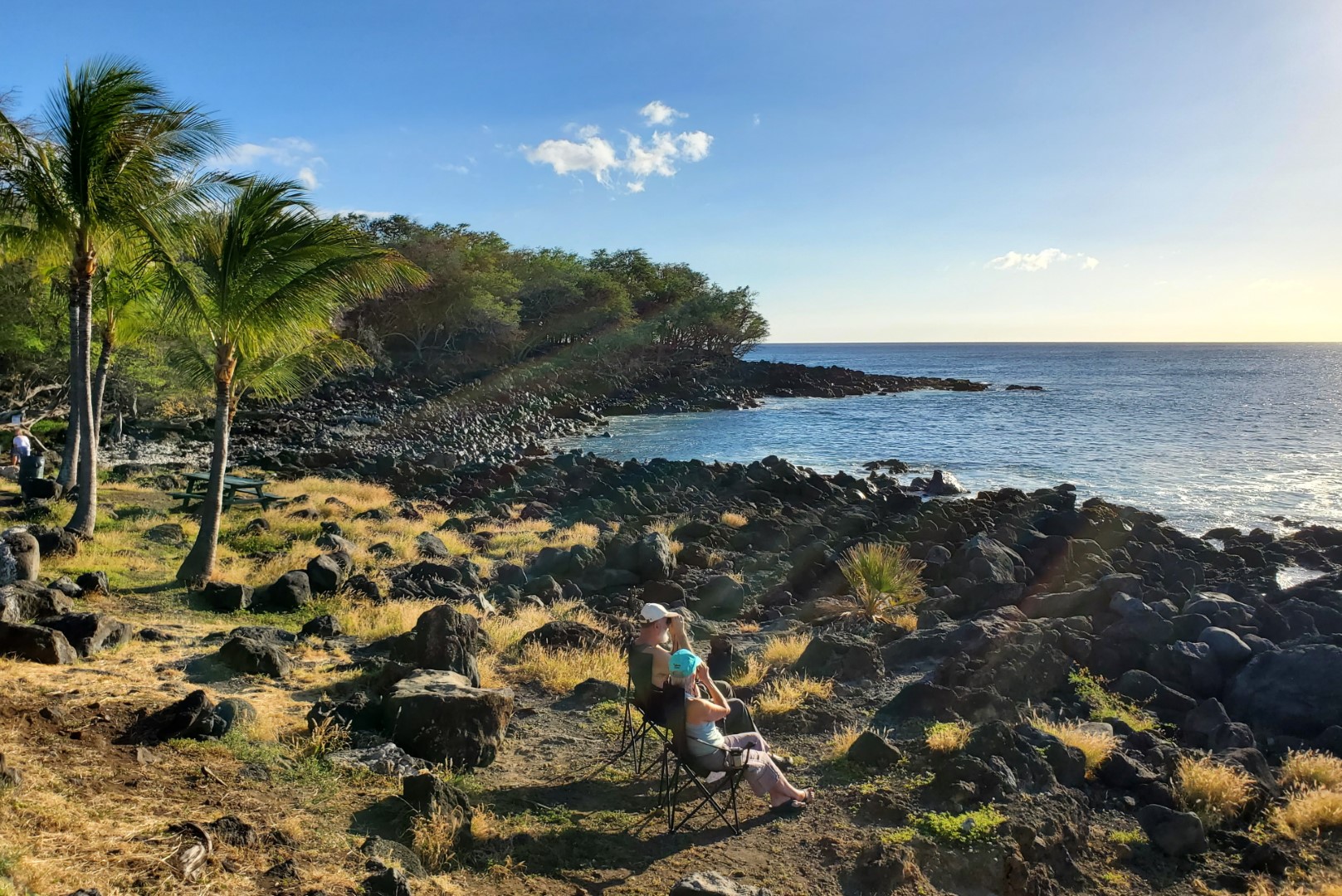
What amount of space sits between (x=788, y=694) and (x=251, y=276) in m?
8.99

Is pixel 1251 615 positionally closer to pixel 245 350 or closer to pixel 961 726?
pixel 961 726

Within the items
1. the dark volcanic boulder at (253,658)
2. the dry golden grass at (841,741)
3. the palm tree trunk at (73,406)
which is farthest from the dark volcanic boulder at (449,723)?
the palm tree trunk at (73,406)

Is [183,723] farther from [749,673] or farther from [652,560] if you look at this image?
[652,560]

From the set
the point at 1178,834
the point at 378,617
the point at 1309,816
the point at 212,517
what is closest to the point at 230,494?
the point at 212,517

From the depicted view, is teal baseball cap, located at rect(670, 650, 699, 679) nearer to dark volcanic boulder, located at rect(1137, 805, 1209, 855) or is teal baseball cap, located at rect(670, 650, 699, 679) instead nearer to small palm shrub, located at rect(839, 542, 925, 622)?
dark volcanic boulder, located at rect(1137, 805, 1209, 855)

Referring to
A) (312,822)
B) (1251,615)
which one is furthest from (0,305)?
(1251,615)

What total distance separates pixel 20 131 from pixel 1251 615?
63.2 ft

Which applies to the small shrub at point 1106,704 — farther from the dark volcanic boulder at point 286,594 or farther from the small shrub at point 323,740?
the dark volcanic boulder at point 286,594

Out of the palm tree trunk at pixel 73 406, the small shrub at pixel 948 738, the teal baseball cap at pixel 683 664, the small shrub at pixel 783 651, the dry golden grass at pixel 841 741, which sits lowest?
the small shrub at pixel 783 651

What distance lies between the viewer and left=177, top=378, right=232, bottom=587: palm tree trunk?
11.6 meters

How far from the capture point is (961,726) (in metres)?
7.86

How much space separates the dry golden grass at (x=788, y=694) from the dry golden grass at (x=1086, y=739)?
2.17 meters

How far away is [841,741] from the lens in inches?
302

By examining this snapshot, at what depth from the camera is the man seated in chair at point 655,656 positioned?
6348 mm
